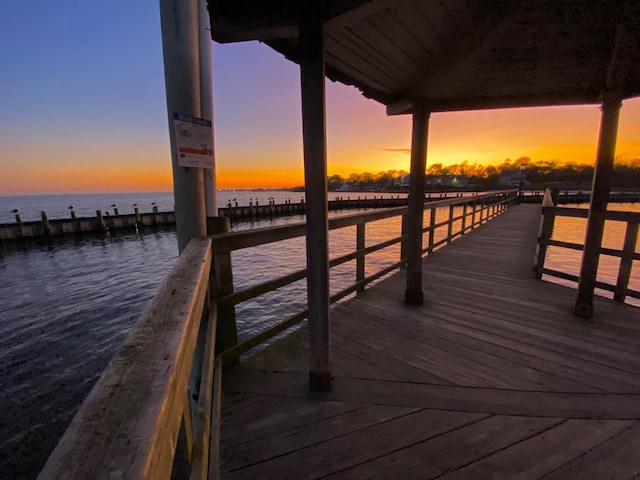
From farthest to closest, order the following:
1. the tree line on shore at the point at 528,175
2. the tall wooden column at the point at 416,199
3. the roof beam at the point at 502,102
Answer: the tree line on shore at the point at 528,175
the tall wooden column at the point at 416,199
the roof beam at the point at 502,102

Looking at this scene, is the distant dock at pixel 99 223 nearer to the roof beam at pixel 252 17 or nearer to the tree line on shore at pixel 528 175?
the roof beam at pixel 252 17

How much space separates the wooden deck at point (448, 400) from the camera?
175 centimetres

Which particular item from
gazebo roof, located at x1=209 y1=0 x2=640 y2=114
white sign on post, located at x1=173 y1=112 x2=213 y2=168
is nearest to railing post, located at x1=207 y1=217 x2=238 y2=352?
white sign on post, located at x1=173 y1=112 x2=213 y2=168

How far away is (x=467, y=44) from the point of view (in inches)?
105

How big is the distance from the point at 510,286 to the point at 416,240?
6.59ft

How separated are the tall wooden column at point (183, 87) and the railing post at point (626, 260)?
487 cm

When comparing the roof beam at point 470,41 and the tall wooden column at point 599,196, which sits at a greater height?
the roof beam at point 470,41

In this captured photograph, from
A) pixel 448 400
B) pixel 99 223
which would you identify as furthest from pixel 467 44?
pixel 99 223

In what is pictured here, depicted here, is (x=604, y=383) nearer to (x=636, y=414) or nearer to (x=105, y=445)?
(x=636, y=414)

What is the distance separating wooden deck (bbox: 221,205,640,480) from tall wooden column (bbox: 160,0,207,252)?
138 centimetres

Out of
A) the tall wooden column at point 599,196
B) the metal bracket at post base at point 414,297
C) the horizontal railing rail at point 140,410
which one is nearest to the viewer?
the horizontal railing rail at point 140,410

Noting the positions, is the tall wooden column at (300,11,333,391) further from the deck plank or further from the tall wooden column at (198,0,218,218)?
the deck plank

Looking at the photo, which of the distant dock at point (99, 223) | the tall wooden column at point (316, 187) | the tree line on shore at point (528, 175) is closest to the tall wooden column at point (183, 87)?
the tall wooden column at point (316, 187)

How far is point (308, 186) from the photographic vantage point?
216 centimetres
